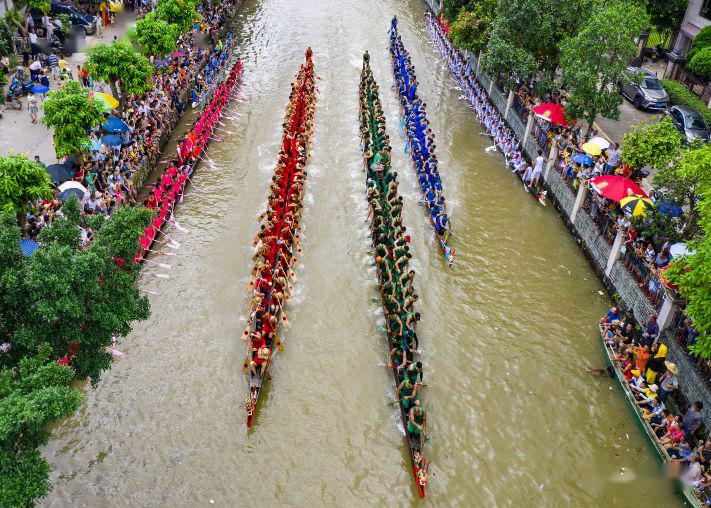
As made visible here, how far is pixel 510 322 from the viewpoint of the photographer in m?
17.7

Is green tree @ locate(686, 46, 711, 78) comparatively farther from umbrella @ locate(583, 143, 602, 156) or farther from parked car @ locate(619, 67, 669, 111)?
umbrella @ locate(583, 143, 602, 156)

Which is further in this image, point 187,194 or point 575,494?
point 187,194

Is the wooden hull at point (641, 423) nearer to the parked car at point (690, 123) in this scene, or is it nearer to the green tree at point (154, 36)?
the parked car at point (690, 123)

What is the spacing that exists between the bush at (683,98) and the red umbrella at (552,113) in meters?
7.43

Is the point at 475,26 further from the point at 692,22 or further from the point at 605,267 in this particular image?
the point at 605,267

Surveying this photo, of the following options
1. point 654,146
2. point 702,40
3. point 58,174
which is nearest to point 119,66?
point 58,174

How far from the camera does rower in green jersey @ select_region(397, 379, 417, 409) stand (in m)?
14.4

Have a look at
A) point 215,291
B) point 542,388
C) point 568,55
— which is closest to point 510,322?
point 542,388

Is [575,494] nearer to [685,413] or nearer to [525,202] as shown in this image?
[685,413]

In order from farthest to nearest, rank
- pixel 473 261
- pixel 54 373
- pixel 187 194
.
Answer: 1. pixel 187 194
2. pixel 473 261
3. pixel 54 373

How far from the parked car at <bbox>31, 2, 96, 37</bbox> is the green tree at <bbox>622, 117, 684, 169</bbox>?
2678cm

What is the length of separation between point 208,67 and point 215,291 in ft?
52.8

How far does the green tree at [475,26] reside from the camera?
29391 mm

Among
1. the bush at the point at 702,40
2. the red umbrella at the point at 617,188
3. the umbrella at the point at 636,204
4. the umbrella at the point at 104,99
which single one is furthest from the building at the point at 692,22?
the umbrella at the point at 104,99
